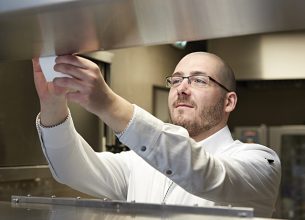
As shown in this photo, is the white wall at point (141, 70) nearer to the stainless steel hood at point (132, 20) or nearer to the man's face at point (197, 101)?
the man's face at point (197, 101)

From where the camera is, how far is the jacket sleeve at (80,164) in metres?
1.07

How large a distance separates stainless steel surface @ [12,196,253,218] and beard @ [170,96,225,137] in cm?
61

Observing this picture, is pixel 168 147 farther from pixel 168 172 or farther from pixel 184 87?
pixel 184 87

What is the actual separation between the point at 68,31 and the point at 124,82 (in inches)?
84.4

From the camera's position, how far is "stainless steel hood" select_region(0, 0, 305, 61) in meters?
0.48

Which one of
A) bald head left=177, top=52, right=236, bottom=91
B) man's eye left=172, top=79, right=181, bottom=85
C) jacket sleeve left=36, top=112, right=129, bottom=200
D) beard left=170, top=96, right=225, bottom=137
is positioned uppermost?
bald head left=177, top=52, right=236, bottom=91

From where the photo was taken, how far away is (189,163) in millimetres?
835

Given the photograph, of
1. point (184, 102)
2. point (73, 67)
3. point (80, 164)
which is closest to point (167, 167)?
point (73, 67)

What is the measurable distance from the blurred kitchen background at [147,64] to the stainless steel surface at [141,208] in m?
0.25

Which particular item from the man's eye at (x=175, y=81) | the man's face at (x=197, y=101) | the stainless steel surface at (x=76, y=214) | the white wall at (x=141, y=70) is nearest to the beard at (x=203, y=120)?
the man's face at (x=197, y=101)

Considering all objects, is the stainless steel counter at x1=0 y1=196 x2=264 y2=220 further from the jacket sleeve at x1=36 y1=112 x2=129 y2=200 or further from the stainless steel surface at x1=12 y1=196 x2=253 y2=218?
the jacket sleeve at x1=36 y1=112 x2=129 y2=200

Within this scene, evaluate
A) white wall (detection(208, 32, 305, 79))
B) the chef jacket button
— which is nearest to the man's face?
the chef jacket button

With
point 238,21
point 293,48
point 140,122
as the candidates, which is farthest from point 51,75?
point 293,48

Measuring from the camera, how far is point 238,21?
1.69 ft
